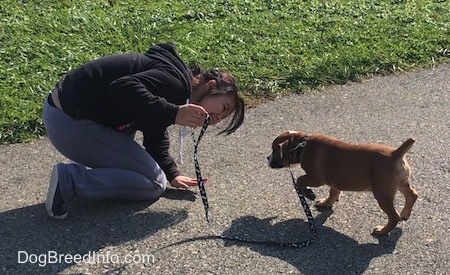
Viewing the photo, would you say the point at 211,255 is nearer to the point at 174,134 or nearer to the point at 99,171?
the point at 99,171

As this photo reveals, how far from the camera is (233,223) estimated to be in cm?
382

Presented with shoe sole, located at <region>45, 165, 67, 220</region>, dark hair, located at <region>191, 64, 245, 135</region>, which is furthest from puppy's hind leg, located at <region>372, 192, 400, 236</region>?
shoe sole, located at <region>45, 165, 67, 220</region>

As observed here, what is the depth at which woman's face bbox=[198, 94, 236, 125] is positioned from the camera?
12.6ft

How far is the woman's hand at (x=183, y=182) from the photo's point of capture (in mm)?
4164

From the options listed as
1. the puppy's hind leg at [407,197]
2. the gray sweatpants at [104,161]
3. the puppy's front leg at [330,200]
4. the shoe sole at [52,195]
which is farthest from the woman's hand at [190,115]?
the puppy's hind leg at [407,197]

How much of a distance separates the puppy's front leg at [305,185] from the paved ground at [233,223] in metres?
0.11

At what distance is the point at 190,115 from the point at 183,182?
2.13 ft

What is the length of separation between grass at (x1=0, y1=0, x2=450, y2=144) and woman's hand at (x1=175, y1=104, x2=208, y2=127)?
1.73 m

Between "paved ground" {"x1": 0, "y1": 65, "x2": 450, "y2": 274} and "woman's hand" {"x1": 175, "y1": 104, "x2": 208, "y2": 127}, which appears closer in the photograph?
"paved ground" {"x1": 0, "y1": 65, "x2": 450, "y2": 274}

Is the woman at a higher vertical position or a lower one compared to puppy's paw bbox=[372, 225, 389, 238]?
higher

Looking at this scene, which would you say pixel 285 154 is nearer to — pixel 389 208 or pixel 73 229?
pixel 389 208

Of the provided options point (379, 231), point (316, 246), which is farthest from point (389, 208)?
point (316, 246)

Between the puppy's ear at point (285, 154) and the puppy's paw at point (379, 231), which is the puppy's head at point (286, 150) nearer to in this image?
the puppy's ear at point (285, 154)

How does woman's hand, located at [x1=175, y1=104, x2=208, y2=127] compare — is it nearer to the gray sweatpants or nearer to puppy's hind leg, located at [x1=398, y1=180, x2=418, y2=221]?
the gray sweatpants
